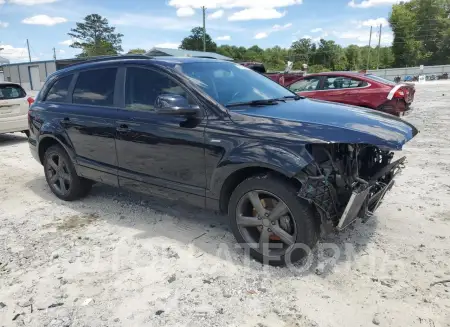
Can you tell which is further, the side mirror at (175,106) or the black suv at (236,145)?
the side mirror at (175,106)

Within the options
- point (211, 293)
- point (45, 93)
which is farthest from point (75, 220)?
point (211, 293)

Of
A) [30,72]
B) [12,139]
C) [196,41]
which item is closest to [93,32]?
[196,41]

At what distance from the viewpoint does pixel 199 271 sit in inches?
128

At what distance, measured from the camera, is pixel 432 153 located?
688cm

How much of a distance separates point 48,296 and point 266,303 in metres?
1.70

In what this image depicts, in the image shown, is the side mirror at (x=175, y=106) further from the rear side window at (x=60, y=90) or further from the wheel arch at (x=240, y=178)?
the rear side window at (x=60, y=90)

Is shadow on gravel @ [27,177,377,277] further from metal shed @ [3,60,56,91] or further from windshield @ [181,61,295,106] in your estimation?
metal shed @ [3,60,56,91]

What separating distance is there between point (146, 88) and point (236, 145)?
4.29ft

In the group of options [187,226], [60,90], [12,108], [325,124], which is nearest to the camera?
[325,124]

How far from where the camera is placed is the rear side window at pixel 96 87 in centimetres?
426

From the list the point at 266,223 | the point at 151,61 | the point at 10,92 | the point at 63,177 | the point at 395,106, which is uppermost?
the point at 151,61

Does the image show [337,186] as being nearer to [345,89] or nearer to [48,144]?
[48,144]

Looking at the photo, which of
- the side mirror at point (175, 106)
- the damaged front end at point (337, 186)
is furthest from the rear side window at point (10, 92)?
the damaged front end at point (337, 186)

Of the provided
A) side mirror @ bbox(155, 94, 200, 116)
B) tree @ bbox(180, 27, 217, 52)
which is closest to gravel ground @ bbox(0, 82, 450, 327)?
side mirror @ bbox(155, 94, 200, 116)
